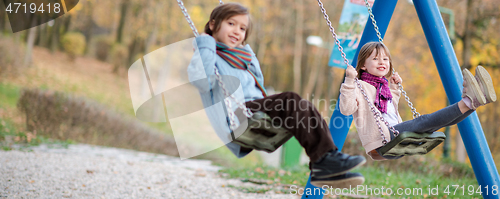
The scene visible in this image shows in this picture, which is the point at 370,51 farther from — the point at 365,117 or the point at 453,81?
the point at 453,81

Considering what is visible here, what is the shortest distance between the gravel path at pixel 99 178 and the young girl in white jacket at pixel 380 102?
230 cm

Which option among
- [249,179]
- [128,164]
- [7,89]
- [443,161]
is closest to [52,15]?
[7,89]

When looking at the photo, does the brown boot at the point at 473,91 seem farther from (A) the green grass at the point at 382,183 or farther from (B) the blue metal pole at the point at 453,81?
(A) the green grass at the point at 382,183

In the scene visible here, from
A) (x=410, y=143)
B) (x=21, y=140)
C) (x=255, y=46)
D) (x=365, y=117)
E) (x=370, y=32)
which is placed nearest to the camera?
(x=410, y=143)

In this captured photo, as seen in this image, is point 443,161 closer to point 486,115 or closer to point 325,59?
point 486,115

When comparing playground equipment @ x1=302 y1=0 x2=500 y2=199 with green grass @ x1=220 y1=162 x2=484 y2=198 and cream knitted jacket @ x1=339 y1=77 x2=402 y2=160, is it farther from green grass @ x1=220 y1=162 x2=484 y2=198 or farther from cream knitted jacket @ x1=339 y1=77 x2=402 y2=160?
green grass @ x1=220 y1=162 x2=484 y2=198

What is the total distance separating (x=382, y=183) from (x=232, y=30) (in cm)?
333

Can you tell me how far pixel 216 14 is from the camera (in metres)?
2.58

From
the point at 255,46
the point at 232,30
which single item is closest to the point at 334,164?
the point at 232,30

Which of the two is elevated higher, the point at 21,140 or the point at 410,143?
the point at 410,143

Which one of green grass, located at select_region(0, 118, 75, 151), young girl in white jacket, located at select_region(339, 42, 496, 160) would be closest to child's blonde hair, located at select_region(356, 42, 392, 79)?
young girl in white jacket, located at select_region(339, 42, 496, 160)

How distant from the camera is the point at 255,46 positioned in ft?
61.2

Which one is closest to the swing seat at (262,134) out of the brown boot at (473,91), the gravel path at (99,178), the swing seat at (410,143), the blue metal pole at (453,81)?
the swing seat at (410,143)

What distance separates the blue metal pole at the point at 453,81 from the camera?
8.68 ft
